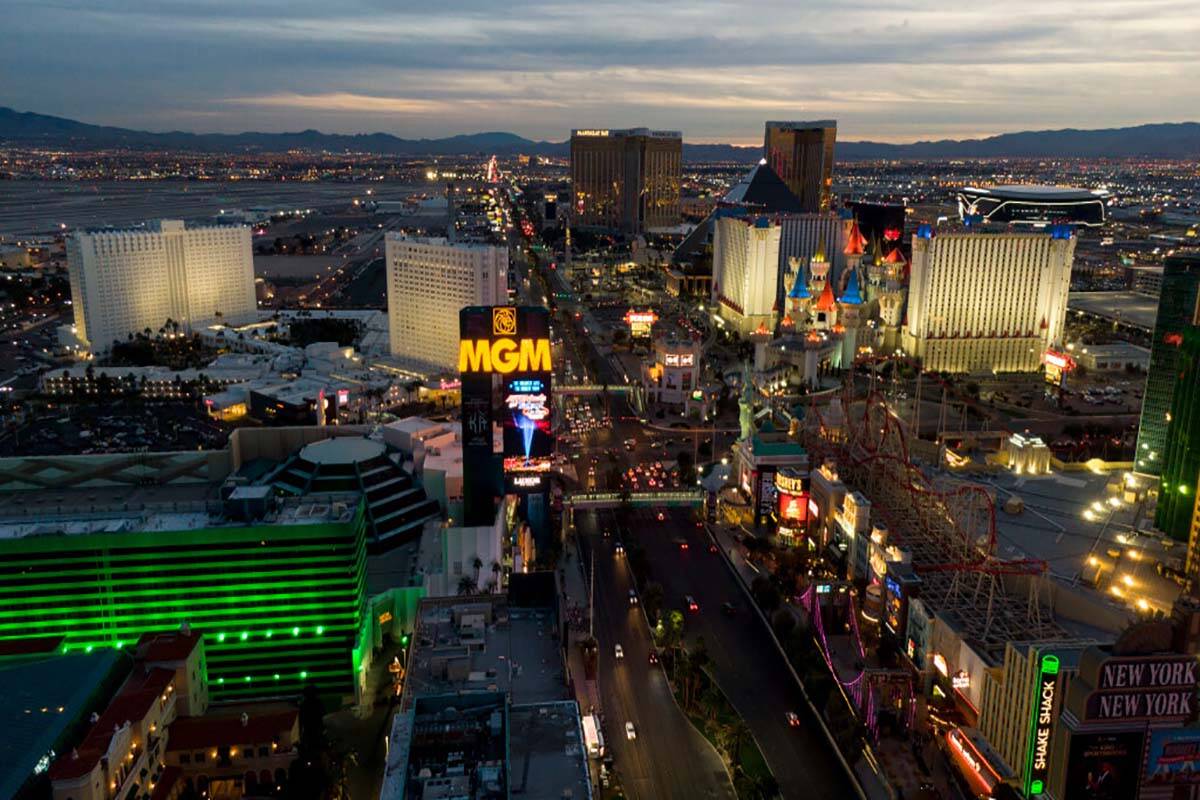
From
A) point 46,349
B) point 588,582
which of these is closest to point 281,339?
point 46,349

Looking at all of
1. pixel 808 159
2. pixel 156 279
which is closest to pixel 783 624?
pixel 156 279

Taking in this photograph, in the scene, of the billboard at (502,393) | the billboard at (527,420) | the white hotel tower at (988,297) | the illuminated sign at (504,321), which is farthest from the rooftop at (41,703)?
the white hotel tower at (988,297)

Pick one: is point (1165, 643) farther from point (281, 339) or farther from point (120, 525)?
point (281, 339)

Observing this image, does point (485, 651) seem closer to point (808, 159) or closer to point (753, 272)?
point (753, 272)

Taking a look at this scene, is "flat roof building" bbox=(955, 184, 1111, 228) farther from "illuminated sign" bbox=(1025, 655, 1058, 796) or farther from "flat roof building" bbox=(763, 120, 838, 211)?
"illuminated sign" bbox=(1025, 655, 1058, 796)

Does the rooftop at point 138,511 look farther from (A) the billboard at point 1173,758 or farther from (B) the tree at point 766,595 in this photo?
(A) the billboard at point 1173,758

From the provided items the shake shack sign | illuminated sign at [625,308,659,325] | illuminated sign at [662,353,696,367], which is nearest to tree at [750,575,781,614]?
the shake shack sign

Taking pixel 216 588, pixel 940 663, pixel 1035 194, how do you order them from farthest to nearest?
pixel 1035 194, pixel 216 588, pixel 940 663
